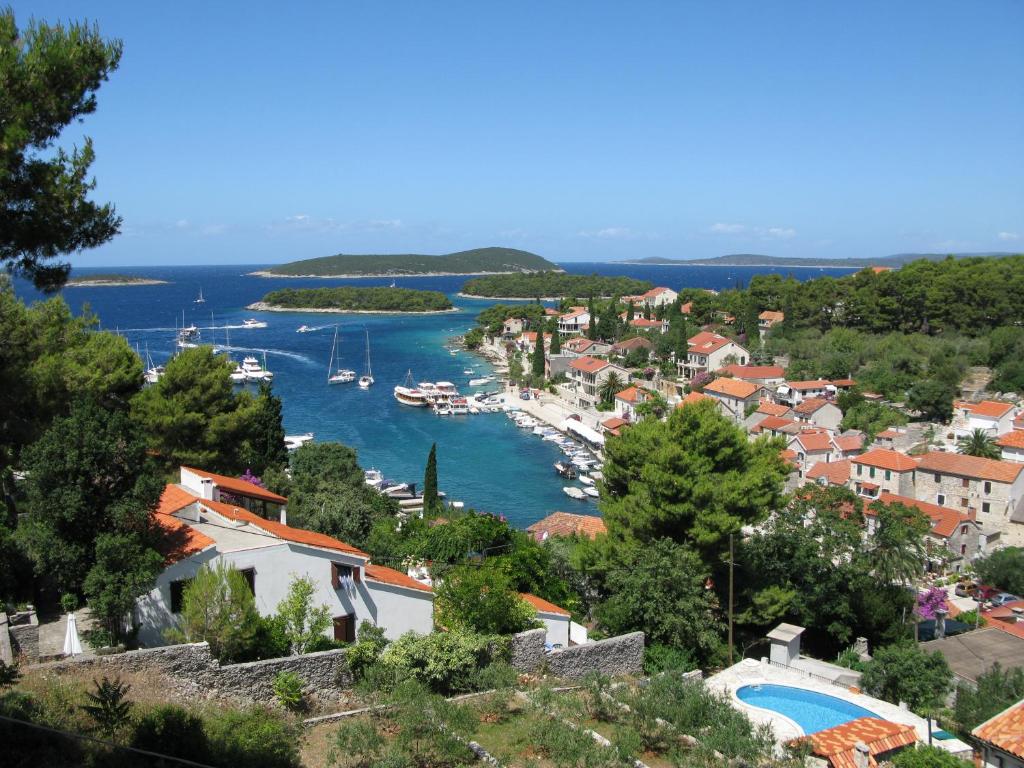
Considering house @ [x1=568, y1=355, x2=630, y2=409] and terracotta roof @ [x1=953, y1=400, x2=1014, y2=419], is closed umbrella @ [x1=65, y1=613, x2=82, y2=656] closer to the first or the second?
terracotta roof @ [x1=953, y1=400, x2=1014, y2=419]

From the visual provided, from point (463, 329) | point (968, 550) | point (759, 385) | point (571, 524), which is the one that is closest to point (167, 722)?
point (571, 524)

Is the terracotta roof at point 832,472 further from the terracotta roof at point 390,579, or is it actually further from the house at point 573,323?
the house at point 573,323

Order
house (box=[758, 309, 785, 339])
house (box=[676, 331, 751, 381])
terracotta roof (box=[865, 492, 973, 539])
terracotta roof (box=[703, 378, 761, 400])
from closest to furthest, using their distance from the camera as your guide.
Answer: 1. terracotta roof (box=[865, 492, 973, 539])
2. terracotta roof (box=[703, 378, 761, 400])
3. house (box=[676, 331, 751, 381])
4. house (box=[758, 309, 785, 339])

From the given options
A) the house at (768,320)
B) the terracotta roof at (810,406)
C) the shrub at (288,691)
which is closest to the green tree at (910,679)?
the shrub at (288,691)

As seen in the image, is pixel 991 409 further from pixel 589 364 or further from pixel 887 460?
pixel 589 364

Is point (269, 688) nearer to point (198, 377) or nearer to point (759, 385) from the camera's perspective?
point (198, 377)

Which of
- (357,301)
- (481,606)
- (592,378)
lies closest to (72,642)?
(481,606)

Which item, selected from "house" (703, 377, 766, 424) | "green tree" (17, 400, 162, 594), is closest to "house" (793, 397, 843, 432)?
"house" (703, 377, 766, 424)

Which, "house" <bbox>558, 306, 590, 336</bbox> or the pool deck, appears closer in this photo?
the pool deck
